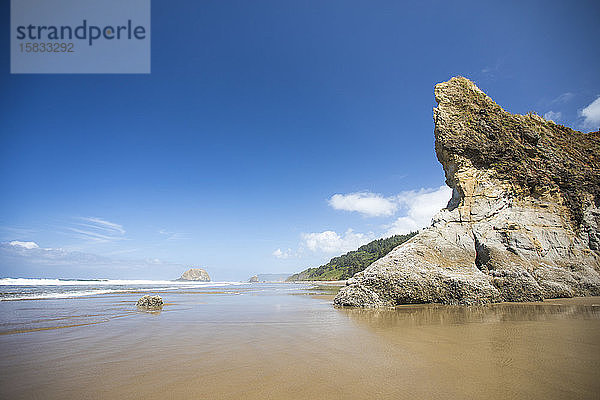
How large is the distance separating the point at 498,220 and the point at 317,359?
1182 cm

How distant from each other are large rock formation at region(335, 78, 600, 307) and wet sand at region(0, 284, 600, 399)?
109 inches

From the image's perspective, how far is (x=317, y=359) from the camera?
4.55m

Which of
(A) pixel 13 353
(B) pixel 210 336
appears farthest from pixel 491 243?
(A) pixel 13 353

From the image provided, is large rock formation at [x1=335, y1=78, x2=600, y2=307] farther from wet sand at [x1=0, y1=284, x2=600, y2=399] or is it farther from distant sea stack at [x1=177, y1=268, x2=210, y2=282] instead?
distant sea stack at [x1=177, y1=268, x2=210, y2=282]

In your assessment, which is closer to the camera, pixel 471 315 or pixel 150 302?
pixel 471 315

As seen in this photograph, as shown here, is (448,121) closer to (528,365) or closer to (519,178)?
(519,178)

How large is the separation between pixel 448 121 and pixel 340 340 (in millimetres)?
13079

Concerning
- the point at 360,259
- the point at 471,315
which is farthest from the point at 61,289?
the point at 360,259

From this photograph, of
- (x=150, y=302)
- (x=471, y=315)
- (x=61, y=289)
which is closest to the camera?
(x=471, y=315)

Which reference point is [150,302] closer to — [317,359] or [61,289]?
[317,359]

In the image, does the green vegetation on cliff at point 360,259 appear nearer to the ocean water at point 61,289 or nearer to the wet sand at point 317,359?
the ocean water at point 61,289

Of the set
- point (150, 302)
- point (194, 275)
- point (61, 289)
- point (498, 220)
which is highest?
point (498, 220)

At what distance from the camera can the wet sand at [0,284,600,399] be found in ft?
11.0

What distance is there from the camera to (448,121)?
48.2 feet
